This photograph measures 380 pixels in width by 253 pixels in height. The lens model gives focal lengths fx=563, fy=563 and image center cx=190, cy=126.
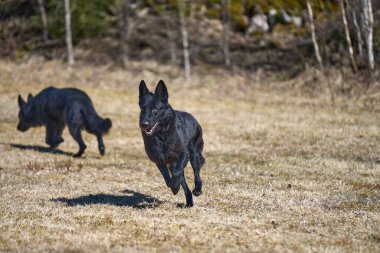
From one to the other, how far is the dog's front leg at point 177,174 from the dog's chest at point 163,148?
132 millimetres

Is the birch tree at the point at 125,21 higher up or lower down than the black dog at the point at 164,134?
higher up

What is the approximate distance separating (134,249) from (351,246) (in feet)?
10.3

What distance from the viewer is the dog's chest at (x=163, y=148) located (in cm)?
1060

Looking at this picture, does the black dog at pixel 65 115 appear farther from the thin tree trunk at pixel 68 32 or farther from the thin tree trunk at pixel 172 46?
the thin tree trunk at pixel 172 46

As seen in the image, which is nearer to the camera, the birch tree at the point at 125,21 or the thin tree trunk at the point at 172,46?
the thin tree trunk at the point at 172,46

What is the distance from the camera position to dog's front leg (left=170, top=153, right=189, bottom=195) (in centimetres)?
1052

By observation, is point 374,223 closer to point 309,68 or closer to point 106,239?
point 106,239

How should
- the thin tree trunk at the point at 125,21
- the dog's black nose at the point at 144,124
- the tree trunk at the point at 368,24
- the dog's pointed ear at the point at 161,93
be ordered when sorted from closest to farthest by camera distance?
the dog's black nose at the point at 144,124 → the dog's pointed ear at the point at 161,93 → the tree trunk at the point at 368,24 → the thin tree trunk at the point at 125,21

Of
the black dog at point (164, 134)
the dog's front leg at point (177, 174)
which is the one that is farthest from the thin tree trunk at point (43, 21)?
the dog's front leg at point (177, 174)

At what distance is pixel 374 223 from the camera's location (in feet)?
31.6

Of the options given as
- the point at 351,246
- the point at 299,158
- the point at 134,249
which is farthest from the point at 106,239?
the point at 299,158

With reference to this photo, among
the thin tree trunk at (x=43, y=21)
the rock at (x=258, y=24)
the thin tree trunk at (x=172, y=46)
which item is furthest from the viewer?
the thin tree trunk at (x=43, y=21)

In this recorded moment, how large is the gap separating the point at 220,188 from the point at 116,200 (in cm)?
269

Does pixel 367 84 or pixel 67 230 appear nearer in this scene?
pixel 67 230
